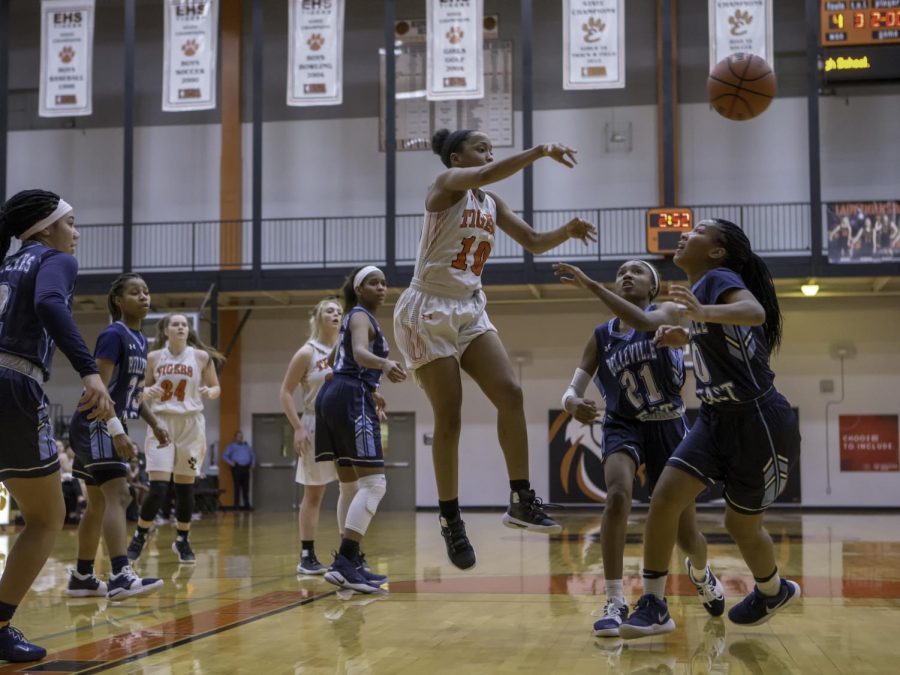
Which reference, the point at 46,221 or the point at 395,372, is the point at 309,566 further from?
the point at 46,221

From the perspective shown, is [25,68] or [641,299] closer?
[641,299]

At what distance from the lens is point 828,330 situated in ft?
61.8

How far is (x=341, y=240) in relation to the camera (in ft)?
66.1

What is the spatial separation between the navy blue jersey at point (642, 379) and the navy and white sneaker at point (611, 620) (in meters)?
0.96

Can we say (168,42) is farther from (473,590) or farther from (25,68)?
(473,590)

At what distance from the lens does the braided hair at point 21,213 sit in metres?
4.27

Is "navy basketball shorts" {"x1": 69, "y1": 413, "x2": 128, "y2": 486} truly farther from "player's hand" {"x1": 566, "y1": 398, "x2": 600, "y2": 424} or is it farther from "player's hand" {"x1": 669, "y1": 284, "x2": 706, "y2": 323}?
"player's hand" {"x1": 669, "y1": 284, "x2": 706, "y2": 323}

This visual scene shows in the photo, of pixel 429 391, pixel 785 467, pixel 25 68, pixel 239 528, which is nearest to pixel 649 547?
pixel 785 467

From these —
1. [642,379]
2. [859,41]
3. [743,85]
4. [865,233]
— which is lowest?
[642,379]

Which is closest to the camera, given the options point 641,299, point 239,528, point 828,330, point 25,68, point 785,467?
point 785,467

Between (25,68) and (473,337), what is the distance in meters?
A: 20.0

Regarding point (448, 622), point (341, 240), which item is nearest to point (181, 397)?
point (448, 622)

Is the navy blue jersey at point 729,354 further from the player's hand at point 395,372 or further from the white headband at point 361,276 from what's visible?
the white headband at point 361,276

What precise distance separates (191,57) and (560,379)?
8.93 meters
